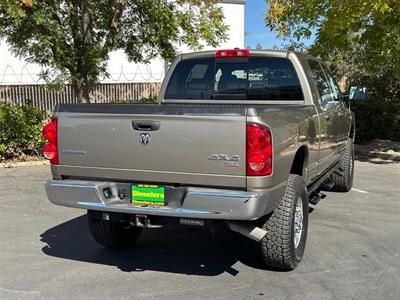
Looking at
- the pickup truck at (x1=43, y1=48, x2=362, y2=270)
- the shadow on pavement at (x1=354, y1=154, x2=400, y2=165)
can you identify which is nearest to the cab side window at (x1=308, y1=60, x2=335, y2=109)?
the pickup truck at (x1=43, y1=48, x2=362, y2=270)

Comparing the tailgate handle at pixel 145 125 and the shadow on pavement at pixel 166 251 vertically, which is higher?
the tailgate handle at pixel 145 125

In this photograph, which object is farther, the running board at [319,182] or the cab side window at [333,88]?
the cab side window at [333,88]

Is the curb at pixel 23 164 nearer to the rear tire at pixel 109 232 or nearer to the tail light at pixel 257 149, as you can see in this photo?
the rear tire at pixel 109 232

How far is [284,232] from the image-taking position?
424cm

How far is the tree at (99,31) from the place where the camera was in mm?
9898

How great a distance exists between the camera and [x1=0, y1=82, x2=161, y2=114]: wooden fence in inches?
635

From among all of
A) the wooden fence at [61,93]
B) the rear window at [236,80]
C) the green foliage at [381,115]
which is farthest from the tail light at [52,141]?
the wooden fence at [61,93]

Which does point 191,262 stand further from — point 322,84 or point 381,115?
point 381,115

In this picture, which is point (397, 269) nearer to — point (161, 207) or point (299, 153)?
point (299, 153)

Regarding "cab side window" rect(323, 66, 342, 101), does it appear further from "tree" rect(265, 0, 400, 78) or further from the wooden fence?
the wooden fence

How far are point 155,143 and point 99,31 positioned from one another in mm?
8135

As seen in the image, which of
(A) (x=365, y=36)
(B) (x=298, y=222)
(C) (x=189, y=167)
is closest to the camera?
(C) (x=189, y=167)

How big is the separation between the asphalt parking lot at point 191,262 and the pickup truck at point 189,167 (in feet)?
0.91

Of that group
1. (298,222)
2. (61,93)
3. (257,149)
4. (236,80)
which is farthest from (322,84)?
(61,93)
